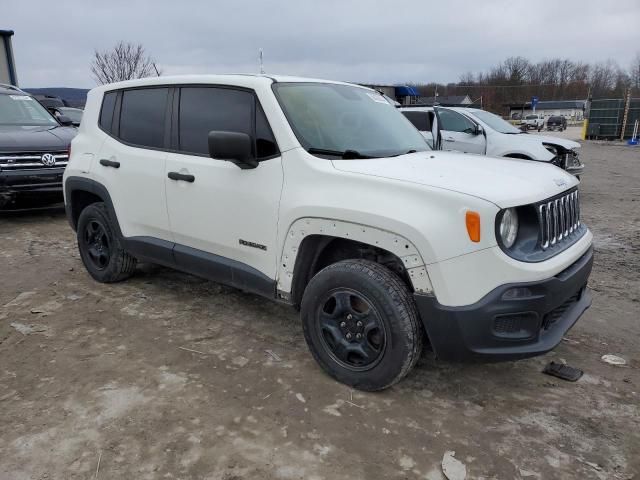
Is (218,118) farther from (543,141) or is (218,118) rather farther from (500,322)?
(543,141)

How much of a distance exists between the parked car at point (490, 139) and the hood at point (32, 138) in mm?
5613

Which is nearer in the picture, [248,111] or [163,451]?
[163,451]

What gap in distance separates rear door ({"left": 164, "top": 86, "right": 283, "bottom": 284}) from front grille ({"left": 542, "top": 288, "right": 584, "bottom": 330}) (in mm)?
1632

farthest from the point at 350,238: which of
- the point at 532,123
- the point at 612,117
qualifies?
the point at 532,123

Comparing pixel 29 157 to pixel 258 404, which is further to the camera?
pixel 29 157

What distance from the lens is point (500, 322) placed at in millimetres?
2566

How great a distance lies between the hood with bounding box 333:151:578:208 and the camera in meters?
2.61

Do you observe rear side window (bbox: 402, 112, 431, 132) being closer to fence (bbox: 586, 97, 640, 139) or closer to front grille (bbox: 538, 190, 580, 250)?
front grille (bbox: 538, 190, 580, 250)

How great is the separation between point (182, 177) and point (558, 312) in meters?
2.62

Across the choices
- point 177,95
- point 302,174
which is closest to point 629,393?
point 302,174

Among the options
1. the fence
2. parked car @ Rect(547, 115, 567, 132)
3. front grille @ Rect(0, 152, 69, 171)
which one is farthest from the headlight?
parked car @ Rect(547, 115, 567, 132)

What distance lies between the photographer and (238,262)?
11.5 feet

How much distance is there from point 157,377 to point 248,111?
1.82 metres

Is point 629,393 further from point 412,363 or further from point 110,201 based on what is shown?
point 110,201
